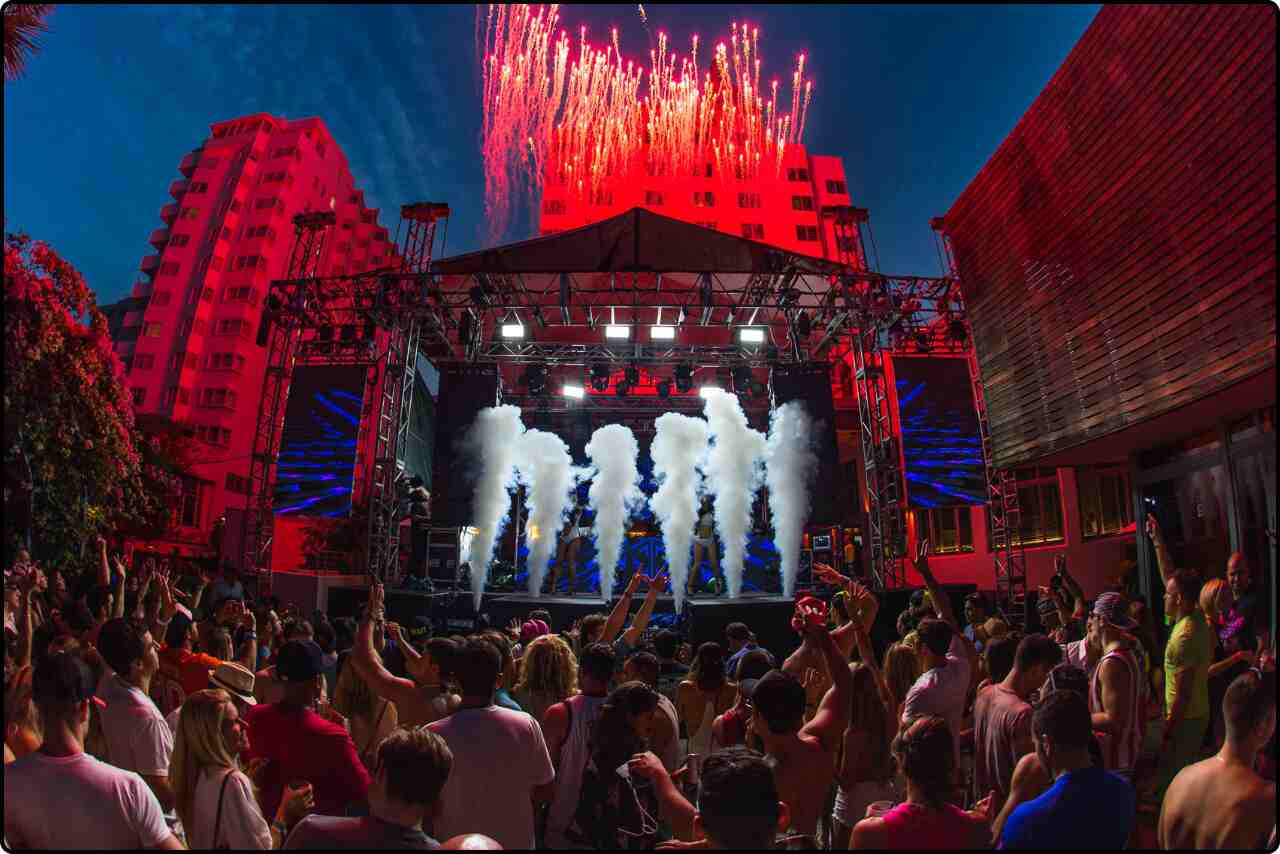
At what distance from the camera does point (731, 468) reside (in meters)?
19.5

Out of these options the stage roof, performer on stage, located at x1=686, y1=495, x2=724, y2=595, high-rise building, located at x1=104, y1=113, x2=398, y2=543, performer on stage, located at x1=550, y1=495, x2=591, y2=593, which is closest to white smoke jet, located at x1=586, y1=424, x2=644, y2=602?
performer on stage, located at x1=550, y1=495, x2=591, y2=593

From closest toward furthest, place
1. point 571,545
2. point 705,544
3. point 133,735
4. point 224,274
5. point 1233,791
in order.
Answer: point 1233,791 < point 133,735 < point 705,544 < point 571,545 < point 224,274

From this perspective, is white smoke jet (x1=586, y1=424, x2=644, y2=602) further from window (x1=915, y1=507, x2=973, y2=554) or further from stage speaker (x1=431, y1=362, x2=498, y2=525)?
window (x1=915, y1=507, x2=973, y2=554)

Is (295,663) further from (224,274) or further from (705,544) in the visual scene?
(224,274)

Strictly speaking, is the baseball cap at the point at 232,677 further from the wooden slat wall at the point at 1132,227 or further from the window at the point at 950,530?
the window at the point at 950,530

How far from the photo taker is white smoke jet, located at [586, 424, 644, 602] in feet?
64.5

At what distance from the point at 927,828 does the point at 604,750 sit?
1.20m

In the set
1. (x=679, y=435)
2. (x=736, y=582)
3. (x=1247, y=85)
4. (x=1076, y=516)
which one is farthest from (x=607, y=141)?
(x=1247, y=85)

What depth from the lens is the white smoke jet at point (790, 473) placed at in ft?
60.2

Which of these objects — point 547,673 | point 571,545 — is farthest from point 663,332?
point 547,673

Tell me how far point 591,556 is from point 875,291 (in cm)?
1036

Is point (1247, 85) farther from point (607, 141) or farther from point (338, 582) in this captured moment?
point (607, 141)

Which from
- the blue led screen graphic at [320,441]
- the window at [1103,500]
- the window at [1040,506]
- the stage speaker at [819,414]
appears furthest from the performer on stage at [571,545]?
the window at [1040,506]

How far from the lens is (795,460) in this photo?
61.1 feet
